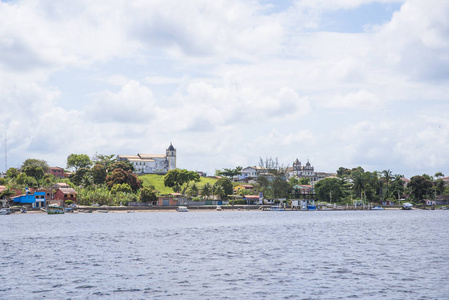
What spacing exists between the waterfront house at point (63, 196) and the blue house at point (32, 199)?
3887 mm

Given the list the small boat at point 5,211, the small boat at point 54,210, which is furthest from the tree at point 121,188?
the small boat at point 5,211

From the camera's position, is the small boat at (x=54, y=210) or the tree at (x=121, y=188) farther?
the tree at (x=121, y=188)

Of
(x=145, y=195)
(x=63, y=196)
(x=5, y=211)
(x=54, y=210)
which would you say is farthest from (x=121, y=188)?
(x=5, y=211)

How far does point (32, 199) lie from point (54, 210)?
1627 cm

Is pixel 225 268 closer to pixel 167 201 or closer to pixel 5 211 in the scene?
pixel 5 211

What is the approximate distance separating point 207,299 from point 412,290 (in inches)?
548

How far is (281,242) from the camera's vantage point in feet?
216

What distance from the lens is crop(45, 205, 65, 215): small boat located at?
509 feet

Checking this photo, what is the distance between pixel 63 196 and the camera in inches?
6781

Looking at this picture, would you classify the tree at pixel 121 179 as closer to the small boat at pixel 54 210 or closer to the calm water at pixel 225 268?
the small boat at pixel 54 210

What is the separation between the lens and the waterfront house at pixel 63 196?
170375 millimetres

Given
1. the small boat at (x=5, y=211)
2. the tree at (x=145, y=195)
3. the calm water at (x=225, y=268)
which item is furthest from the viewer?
the tree at (x=145, y=195)

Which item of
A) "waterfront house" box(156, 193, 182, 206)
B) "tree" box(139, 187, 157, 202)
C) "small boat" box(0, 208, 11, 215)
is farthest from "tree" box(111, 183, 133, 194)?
"small boat" box(0, 208, 11, 215)

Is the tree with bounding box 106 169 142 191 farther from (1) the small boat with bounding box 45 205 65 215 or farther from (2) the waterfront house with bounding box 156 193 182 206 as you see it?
(1) the small boat with bounding box 45 205 65 215
